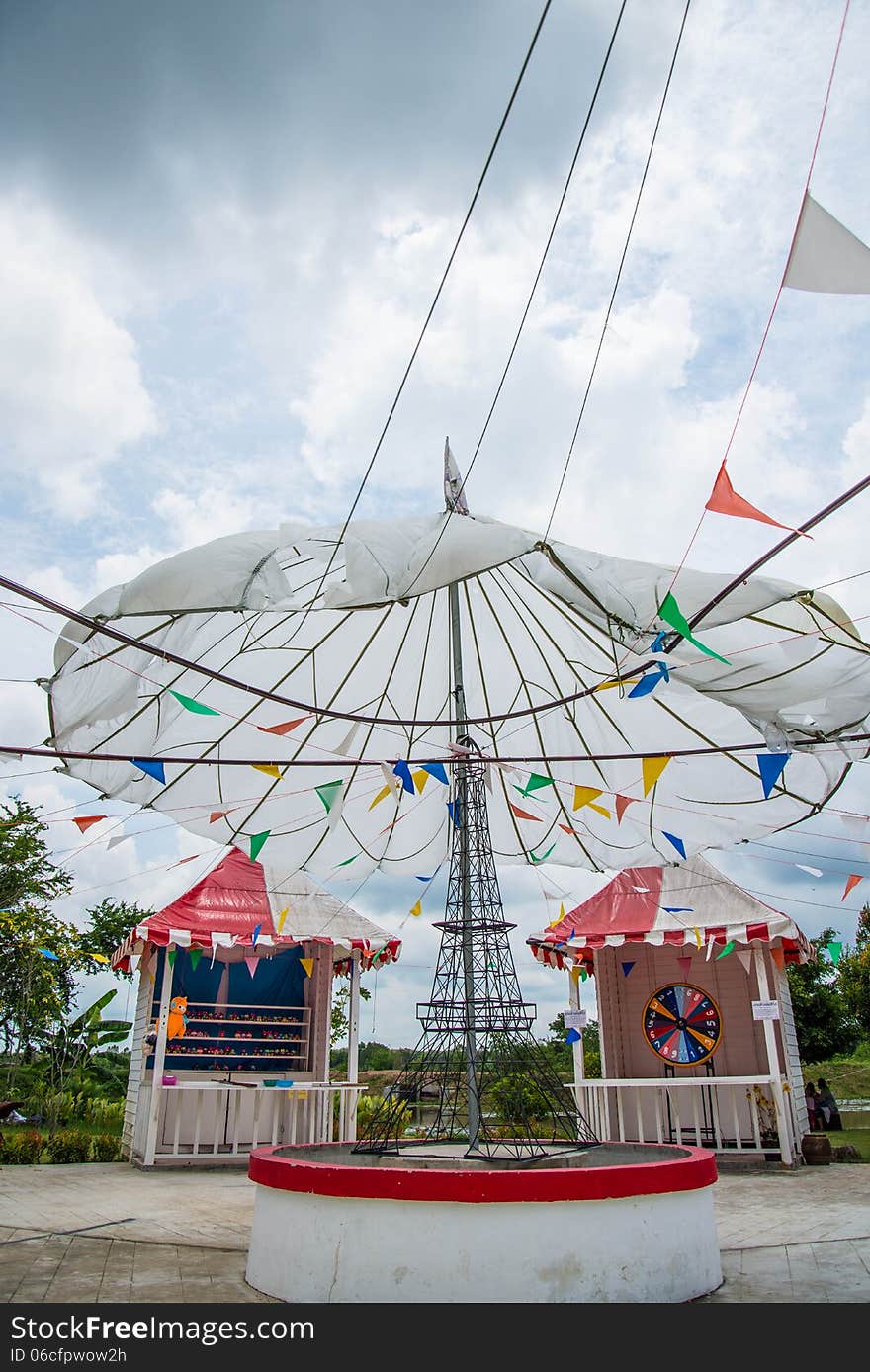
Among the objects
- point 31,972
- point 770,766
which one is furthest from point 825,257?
point 31,972

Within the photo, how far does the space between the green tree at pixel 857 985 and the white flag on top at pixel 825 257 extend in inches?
778

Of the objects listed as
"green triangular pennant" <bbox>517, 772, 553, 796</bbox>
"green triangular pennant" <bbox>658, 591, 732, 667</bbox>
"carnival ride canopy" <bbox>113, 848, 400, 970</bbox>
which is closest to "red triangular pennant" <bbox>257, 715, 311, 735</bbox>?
"green triangular pennant" <bbox>517, 772, 553, 796</bbox>

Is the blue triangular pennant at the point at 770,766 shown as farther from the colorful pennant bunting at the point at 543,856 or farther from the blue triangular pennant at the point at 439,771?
the colorful pennant bunting at the point at 543,856

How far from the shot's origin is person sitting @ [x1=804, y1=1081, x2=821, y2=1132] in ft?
42.5

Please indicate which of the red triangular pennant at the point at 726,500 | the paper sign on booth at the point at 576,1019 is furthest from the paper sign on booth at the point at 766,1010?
the red triangular pennant at the point at 726,500

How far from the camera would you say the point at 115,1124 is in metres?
15.4

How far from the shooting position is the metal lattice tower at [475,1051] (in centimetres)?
511

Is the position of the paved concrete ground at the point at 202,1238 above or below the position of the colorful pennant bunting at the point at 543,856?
below

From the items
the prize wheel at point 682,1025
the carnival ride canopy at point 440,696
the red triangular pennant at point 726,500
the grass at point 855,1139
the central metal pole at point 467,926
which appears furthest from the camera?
the grass at point 855,1139

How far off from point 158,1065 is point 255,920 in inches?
79.8

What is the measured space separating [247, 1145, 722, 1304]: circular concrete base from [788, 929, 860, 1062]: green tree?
1766cm

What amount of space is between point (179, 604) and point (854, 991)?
20572 millimetres
